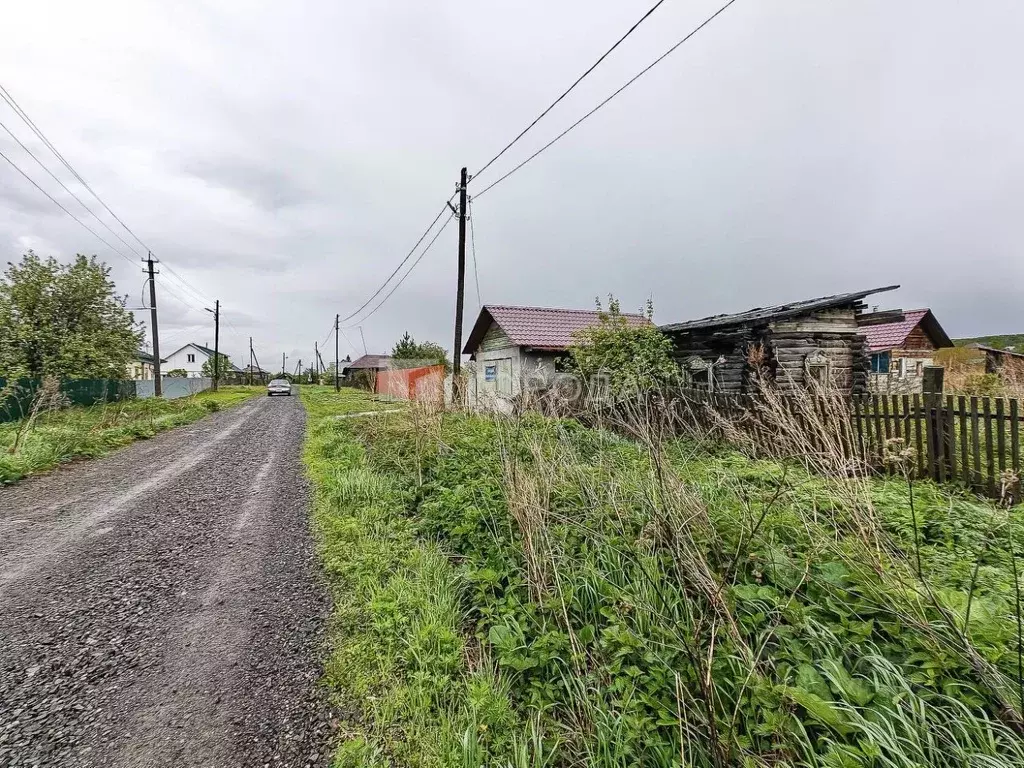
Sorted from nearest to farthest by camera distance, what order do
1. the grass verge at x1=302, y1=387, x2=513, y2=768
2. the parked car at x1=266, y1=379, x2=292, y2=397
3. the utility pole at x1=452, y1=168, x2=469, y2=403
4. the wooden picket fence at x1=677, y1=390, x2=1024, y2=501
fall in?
the grass verge at x1=302, y1=387, x2=513, y2=768
the wooden picket fence at x1=677, y1=390, x2=1024, y2=501
the utility pole at x1=452, y1=168, x2=469, y2=403
the parked car at x1=266, y1=379, x2=292, y2=397

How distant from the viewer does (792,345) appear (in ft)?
32.1

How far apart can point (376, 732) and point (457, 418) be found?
6113mm

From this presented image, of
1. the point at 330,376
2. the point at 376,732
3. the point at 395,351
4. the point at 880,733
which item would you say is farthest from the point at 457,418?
the point at 330,376

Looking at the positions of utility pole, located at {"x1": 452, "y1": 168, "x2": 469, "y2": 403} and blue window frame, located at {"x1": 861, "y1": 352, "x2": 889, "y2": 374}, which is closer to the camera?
A: utility pole, located at {"x1": 452, "y1": 168, "x2": 469, "y2": 403}

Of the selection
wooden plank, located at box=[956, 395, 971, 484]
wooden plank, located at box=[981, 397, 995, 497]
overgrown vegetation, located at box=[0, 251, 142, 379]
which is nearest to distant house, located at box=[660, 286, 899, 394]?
wooden plank, located at box=[956, 395, 971, 484]

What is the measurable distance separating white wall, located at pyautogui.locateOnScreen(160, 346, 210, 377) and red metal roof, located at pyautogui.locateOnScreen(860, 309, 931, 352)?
291 feet

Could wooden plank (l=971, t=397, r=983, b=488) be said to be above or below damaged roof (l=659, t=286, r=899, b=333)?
below

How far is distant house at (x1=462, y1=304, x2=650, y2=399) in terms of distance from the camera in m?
15.3

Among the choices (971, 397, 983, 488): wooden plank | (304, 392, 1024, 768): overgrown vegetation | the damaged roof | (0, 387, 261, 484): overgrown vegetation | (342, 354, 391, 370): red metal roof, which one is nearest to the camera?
(304, 392, 1024, 768): overgrown vegetation

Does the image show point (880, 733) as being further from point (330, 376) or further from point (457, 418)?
point (330, 376)

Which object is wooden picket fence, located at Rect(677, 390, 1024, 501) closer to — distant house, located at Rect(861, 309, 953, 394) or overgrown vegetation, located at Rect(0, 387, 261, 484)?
overgrown vegetation, located at Rect(0, 387, 261, 484)

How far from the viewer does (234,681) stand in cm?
242

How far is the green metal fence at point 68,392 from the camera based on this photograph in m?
11.0

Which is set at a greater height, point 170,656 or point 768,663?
point 768,663
